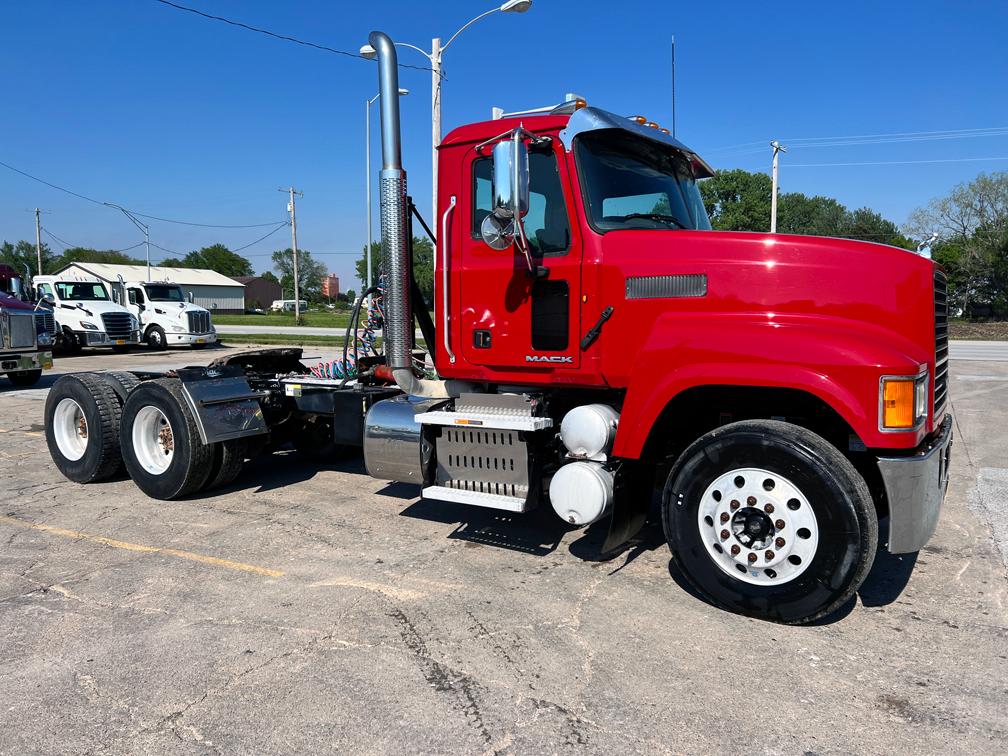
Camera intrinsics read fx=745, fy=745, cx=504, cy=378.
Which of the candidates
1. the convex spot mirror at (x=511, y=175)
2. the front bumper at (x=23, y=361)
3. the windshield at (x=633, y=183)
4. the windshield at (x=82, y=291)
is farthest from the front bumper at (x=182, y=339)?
the convex spot mirror at (x=511, y=175)

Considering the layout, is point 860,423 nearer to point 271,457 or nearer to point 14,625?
point 14,625

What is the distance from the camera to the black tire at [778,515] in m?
3.71

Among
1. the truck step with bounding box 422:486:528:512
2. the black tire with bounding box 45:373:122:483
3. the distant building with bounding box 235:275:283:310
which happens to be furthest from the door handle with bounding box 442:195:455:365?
the distant building with bounding box 235:275:283:310

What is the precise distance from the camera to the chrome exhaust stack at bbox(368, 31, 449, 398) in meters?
5.22

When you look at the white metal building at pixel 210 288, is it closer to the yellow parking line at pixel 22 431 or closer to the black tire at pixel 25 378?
the black tire at pixel 25 378

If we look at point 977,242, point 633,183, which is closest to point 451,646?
point 633,183

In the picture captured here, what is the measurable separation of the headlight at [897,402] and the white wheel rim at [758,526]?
56 cm

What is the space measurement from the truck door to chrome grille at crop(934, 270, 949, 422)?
1.98 metres

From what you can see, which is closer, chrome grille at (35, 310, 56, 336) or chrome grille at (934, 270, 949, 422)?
chrome grille at (934, 270, 949, 422)

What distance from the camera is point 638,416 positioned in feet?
14.0

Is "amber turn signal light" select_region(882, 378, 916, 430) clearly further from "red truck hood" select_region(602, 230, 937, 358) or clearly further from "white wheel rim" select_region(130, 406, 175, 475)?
"white wheel rim" select_region(130, 406, 175, 475)

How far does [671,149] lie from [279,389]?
13.3 feet

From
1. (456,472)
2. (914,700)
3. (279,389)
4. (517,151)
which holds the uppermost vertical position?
(517,151)

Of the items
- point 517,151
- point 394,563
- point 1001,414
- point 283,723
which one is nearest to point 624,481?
point 394,563
